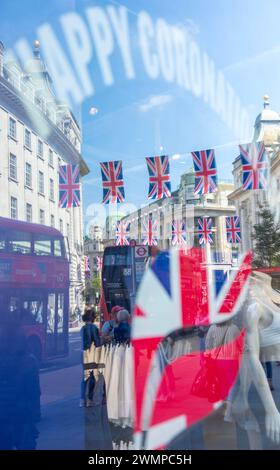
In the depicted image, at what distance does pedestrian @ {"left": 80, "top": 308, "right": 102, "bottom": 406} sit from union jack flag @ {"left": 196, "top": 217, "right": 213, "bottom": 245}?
811 millimetres

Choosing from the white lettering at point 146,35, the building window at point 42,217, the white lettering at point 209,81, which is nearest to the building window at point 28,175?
the building window at point 42,217

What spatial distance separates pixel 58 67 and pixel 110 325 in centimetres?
138

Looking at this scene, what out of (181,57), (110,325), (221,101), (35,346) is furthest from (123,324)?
(181,57)

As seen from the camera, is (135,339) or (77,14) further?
(135,339)

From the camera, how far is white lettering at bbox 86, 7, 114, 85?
2453 millimetres

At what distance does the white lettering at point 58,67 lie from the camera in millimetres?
2426

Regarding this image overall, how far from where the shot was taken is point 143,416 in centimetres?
265

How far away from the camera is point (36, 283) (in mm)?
2398

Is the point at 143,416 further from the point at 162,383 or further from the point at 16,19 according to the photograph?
the point at 16,19

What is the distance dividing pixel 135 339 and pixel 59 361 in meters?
0.44

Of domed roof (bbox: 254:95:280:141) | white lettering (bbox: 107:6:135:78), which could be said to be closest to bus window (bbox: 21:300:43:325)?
white lettering (bbox: 107:6:135:78)

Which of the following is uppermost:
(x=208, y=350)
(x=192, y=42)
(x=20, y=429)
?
(x=192, y=42)

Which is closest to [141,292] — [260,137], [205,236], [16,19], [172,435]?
[205,236]

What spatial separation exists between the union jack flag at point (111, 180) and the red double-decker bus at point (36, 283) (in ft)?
1.08
